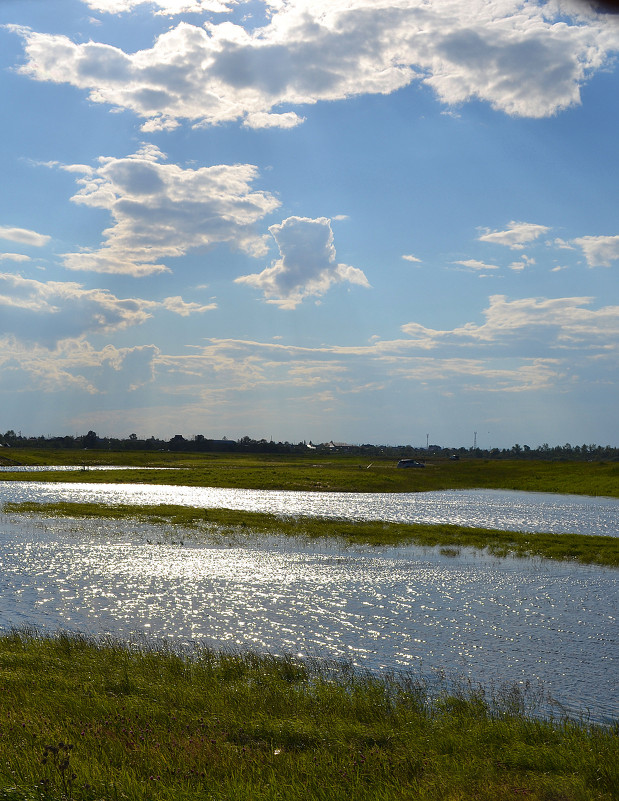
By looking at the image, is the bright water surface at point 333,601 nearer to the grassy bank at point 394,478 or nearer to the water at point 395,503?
the water at point 395,503

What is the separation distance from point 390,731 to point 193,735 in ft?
12.8

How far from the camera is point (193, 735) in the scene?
12.7 metres

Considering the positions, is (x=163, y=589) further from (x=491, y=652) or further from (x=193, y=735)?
(x=193, y=735)

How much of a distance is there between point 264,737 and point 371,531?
39.1 meters

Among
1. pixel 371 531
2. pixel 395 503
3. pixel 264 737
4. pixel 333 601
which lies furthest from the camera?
pixel 395 503

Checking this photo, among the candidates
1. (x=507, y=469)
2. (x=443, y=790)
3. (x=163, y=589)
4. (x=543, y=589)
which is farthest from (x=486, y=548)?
(x=507, y=469)

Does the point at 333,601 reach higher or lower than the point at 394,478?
lower

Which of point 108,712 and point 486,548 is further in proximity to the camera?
point 486,548

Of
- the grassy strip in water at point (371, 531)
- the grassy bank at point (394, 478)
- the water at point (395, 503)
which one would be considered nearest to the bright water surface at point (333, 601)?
the grassy strip in water at point (371, 531)

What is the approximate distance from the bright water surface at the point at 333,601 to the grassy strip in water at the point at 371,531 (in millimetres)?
3005

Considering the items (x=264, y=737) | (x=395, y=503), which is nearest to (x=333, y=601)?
(x=264, y=737)

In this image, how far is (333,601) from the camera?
1116 inches

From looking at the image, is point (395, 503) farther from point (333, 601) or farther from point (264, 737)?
point (264, 737)

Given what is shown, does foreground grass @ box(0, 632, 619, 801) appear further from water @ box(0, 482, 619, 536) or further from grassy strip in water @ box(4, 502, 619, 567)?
water @ box(0, 482, 619, 536)
